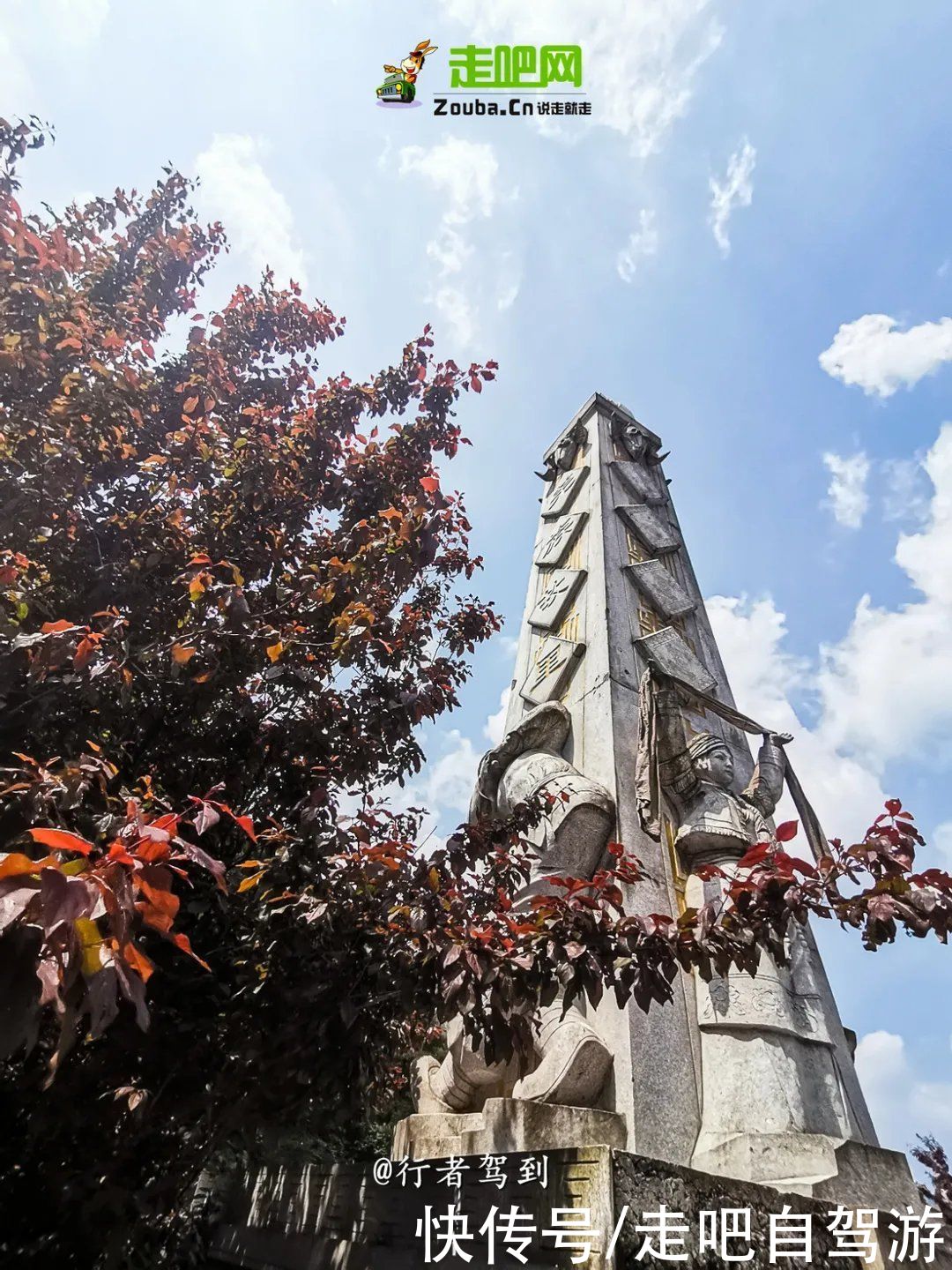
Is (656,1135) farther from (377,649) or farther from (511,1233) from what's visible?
(377,649)

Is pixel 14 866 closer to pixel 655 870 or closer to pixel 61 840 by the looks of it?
pixel 61 840

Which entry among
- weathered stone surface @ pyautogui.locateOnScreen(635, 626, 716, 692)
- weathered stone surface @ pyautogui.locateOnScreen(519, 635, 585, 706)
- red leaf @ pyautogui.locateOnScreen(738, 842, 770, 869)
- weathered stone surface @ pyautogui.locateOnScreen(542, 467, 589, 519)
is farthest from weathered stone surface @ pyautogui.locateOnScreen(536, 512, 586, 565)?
red leaf @ pyautogui.locateOnScreen(738, 842, 770, 869)

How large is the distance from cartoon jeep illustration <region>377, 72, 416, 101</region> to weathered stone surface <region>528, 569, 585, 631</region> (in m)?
4.31

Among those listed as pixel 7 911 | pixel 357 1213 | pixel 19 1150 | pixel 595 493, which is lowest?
pixel 357 1213

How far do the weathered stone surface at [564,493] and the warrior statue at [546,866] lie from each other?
334cm

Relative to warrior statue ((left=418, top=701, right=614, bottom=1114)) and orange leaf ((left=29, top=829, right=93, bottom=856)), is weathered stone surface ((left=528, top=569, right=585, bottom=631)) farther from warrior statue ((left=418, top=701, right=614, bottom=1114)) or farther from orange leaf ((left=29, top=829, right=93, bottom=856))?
orange leaf ((left=29, top=829, right=93, bottom=856))

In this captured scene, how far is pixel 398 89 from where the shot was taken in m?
5.88

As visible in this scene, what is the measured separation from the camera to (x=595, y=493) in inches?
310

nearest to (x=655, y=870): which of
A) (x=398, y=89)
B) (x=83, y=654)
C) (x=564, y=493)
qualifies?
(x=83, y=654)

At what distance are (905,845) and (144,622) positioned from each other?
3.62 m

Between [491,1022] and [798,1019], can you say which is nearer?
[491,1022]

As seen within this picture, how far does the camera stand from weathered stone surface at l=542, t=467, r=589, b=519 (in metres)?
8.34

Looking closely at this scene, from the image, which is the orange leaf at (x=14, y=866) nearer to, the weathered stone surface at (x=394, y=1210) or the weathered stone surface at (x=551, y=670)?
the weathered stone surface at (x=394, y=1210)

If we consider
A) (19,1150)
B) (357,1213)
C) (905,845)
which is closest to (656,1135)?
(357,1213)
